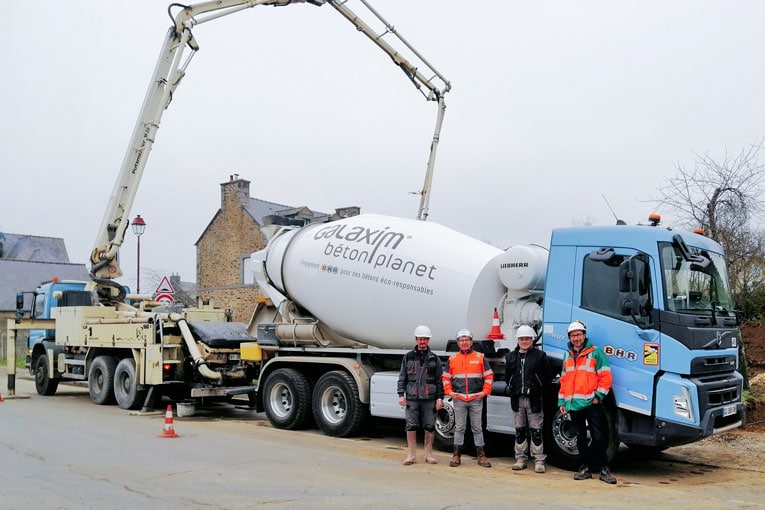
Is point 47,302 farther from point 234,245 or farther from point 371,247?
point 234,245

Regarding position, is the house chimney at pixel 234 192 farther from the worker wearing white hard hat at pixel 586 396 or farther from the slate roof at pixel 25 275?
the worker wearing white hard hat at pixel 586 396

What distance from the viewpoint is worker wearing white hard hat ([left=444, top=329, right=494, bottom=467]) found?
918cm

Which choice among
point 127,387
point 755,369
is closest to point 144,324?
point 127,387

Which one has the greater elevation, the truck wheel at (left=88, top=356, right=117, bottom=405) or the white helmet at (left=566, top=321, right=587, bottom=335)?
the white helmet at (left=566, top=321, right=587, bottom=335)

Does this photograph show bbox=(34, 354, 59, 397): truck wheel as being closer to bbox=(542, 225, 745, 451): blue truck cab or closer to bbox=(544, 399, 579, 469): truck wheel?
bbox=(544, 399, 579, 469): truck wheel

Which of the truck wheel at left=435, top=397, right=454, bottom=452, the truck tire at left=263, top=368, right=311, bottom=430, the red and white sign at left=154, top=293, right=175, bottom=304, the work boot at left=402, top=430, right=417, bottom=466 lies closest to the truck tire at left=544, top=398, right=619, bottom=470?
the truck wheel at left=435, top=397, right=454, bottom=452

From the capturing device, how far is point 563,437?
9.08 metres

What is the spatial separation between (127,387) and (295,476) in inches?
318

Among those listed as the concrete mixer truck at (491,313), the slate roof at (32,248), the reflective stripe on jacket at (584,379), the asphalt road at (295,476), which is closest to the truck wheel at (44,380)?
the asphalt road at (295,476)

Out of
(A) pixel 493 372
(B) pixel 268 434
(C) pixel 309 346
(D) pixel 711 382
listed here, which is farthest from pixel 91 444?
(D) pixel 711 382

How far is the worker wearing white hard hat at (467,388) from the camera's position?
9180mm

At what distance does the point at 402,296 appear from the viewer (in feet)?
36.1

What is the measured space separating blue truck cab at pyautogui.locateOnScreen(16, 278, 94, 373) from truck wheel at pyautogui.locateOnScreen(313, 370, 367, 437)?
8861 mm

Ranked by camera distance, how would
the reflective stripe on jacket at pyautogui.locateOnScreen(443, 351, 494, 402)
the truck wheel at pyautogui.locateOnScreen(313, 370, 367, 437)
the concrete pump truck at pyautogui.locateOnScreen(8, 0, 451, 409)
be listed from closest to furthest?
the reflective stripe on jacket at pyautogui.locateOnScreen(443, 351, 494, 402)
the truck wheel at pyautogui.locateOnScreen(313, 370, 367, 437)
the concrete pump truck at pyautogui.locateOnScreen(8, 0, 451, 409)
